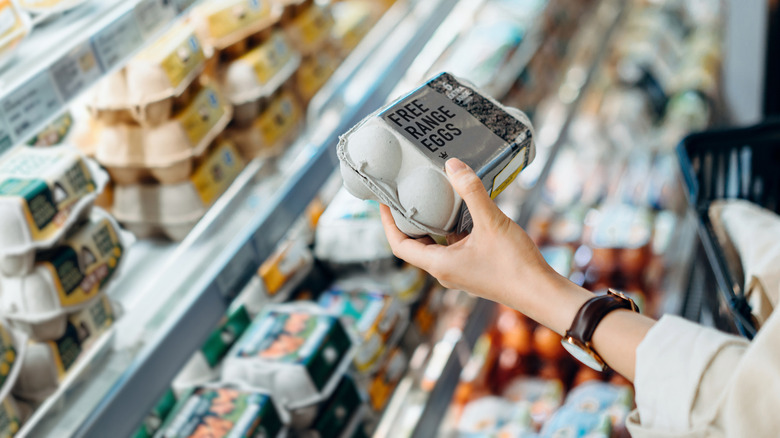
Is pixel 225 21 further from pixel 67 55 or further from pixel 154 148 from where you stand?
pixel 67 55

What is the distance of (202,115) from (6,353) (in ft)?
2.28

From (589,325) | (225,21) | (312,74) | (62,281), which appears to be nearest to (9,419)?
(62,281)

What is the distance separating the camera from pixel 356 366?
5.61 feet

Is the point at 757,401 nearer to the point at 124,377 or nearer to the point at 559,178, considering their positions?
the point at 124,377

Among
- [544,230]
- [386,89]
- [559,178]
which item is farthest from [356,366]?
[559,178]

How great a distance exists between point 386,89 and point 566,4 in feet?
6.56

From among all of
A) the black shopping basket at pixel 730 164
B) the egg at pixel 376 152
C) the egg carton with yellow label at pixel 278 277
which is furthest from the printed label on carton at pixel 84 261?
the black shopping basket at pixel 730 164

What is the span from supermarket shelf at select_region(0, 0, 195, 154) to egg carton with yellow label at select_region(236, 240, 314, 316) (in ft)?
2.18

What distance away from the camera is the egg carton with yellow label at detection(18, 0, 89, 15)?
4.12ft

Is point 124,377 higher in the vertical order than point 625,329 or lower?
lower

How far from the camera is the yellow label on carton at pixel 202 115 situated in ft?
5.08

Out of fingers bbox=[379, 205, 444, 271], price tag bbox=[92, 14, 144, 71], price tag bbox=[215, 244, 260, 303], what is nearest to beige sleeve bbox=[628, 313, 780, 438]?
fingers bbox=[379, 205, 444, 271]

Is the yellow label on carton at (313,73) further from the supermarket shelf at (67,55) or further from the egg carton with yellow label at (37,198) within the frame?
the egg carton with yellow label at (37,198)

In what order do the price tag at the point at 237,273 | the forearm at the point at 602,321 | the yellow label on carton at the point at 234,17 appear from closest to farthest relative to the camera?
the forearm at the point at 602,321 < the price tag at the point at 237,273 < the yellow label on carton at the point at 234,17
